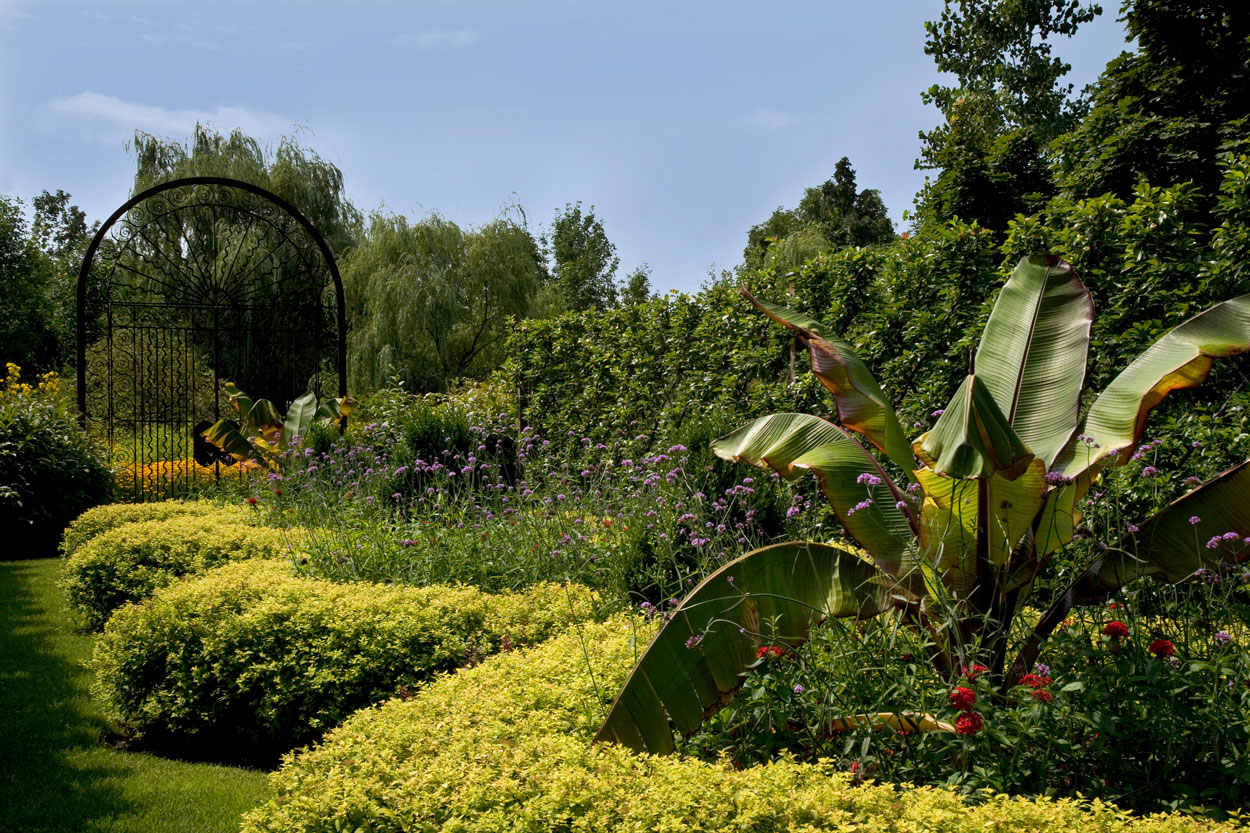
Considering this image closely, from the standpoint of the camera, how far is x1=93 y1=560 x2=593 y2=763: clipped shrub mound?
13.5 feet

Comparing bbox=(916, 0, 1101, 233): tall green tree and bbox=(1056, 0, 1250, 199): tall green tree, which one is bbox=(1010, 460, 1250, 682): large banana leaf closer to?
bbox=(1056, 0, 1250, 199): tall green tree

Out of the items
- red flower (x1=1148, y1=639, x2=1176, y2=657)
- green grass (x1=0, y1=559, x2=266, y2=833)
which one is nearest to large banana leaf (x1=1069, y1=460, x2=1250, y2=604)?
red flower (x1=1148, y1=639, x2=1176, y2=657)

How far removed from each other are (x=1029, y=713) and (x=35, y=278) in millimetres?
30242

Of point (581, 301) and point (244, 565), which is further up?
point (581, 301)

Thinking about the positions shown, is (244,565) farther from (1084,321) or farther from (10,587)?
(1084,321)

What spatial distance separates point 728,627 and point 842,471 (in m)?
0.82

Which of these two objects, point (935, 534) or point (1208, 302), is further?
point (1208, 302)

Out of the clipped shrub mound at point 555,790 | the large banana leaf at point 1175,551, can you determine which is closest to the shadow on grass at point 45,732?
the clipped shrub mound at point 555,790

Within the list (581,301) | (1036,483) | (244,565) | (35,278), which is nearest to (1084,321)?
(1036,483)

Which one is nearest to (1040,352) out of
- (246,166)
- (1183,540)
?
(1183,540)

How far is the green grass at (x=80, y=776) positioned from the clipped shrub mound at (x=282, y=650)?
242mm

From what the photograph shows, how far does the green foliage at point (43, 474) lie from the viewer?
9.67 m

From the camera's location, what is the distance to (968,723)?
238cm

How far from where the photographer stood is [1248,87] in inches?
368
